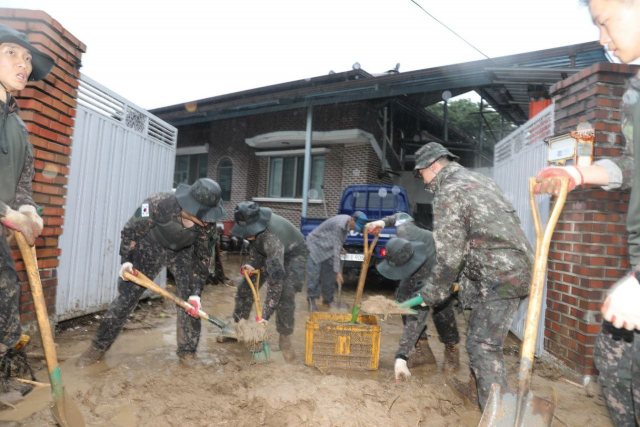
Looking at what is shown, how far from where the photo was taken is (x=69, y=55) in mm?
3846

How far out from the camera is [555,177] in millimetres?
1758

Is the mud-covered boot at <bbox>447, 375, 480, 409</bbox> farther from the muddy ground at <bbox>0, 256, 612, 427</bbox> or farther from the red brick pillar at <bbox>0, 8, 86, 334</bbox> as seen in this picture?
the red brick pillar at <bbox>0, 8, 86, 334</bbox>

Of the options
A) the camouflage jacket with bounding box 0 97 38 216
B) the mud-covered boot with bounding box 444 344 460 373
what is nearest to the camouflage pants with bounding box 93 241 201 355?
the camouflage jacket with bounding box 0 97 38 216

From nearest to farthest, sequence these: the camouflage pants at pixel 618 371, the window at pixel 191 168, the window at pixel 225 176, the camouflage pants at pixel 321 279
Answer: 1. the camouflage pants at pixel 618 371
2. the camouflage pants at pixel 321 279
3. the window at pixel 225 176
4. the window at pixel 191 168

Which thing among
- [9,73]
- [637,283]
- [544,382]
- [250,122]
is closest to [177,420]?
[9,73]

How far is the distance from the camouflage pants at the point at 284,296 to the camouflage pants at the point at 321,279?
1.42 metres

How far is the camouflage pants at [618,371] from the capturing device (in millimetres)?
1675

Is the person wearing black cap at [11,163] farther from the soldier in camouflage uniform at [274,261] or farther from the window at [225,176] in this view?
the window at [225,176]

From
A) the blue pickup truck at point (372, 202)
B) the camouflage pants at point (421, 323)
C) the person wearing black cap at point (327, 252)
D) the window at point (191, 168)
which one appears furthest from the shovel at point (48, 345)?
the window at point (191, 168)

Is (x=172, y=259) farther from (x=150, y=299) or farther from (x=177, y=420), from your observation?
(x=150, y=299)

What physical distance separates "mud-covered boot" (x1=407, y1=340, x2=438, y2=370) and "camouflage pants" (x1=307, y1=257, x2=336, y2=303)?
91.4 inches

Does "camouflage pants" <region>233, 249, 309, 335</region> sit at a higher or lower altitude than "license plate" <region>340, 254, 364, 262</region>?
lower

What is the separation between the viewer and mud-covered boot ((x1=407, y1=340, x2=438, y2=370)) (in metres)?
3.93

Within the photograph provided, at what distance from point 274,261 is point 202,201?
97 cm
